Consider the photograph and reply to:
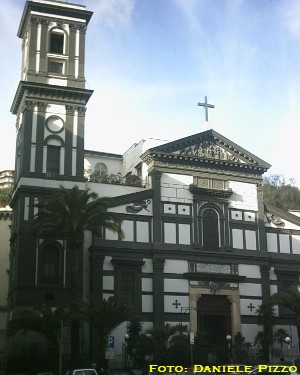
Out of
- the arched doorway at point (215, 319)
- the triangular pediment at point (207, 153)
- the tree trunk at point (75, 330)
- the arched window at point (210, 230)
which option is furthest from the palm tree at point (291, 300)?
the tree trunk at point (75, 330)

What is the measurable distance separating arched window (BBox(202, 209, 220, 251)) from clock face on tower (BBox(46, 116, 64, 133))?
13.9 meters

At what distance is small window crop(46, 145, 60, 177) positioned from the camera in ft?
161

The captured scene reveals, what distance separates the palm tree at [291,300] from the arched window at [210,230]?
665 centimetres

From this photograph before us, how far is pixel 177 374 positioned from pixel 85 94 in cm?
2681

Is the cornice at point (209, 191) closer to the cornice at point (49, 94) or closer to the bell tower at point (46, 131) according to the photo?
the bell tower at point (46, 131)

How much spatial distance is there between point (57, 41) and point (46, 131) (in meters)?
8.45

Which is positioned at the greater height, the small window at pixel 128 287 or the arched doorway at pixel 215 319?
the small window at pixel 128 287

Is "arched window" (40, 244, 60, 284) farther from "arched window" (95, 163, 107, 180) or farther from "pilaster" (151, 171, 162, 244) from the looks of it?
"arched window" (95, 163, 107, 180)

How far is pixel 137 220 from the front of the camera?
2003 inches

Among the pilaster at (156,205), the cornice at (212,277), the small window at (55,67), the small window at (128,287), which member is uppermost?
the small window at (55,67)

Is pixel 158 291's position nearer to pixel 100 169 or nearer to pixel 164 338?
pixel 164 338

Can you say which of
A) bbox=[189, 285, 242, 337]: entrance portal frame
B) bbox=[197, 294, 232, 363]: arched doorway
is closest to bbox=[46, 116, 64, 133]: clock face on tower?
bbox=[189, 285, 242, 337]: entrance portal frame

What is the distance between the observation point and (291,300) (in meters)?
47.8

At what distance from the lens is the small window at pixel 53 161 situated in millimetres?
49031
